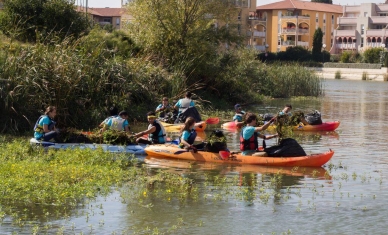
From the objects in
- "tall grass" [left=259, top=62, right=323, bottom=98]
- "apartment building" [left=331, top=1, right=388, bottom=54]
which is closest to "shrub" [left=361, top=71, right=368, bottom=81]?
"apartment building" [left=331, top=1, right=388, bottom=54]

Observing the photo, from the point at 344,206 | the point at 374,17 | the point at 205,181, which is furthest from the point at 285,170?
the point at 374,17

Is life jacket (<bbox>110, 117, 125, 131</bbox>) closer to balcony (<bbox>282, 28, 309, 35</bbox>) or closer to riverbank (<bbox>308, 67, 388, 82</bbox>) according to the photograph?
riverbank (<bbox>308, 67, 388, 82</bbox>)

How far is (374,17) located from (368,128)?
86939mm

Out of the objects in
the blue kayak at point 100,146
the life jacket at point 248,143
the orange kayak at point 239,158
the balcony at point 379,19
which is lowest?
the orange kayak at point 239,158

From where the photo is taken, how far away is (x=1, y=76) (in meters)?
22.2

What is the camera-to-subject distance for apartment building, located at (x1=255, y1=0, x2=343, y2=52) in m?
110

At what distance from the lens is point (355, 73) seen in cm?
7794

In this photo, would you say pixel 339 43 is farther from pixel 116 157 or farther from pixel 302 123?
pixel 116 157

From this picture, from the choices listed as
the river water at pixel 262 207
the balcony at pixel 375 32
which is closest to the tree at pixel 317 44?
the balcony at pixel 375 32

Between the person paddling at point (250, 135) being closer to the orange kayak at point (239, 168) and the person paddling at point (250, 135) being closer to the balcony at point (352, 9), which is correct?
the orange kayak at point (239, 168)

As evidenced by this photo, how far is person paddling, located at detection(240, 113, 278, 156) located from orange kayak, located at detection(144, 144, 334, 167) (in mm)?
259

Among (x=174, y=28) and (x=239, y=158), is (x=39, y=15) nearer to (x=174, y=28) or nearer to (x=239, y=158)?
(x=174, y=28)

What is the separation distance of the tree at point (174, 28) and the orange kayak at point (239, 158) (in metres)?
15.5

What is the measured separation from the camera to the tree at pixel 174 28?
113 feet
